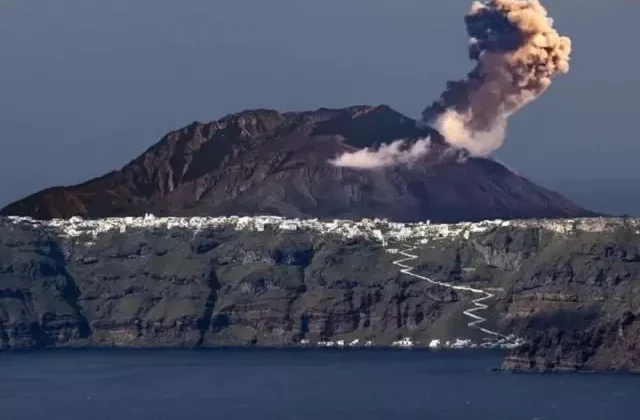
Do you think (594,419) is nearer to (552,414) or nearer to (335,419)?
(552,414)

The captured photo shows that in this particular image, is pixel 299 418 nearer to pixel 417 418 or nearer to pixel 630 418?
pixel 417 418

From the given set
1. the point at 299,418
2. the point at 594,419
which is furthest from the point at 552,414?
the point at 299,418

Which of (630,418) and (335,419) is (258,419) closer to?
(335,419)

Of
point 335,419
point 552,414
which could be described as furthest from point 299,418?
point 552,414

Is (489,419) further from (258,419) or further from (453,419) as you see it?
(258,419)

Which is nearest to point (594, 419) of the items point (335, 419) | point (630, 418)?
point (630, 418)

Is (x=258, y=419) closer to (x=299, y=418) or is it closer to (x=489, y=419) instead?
(x=299, y=418)
